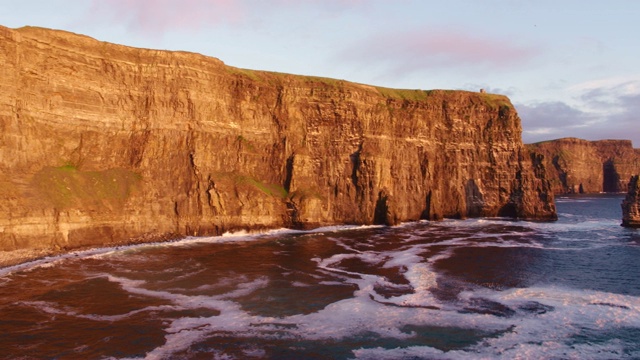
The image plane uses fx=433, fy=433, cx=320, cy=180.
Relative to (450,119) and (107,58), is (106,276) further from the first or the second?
(450,119)

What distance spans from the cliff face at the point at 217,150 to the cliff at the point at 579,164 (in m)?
123

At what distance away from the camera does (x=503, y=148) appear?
258 ft

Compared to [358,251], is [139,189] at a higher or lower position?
higher

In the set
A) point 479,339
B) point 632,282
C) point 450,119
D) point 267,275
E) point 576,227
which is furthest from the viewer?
point 450,119

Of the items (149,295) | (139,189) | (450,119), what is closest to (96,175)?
(139,189)

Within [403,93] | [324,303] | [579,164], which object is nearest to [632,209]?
[403,93]

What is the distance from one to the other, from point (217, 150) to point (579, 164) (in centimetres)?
18769

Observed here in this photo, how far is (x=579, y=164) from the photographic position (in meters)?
193

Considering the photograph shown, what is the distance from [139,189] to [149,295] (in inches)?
938

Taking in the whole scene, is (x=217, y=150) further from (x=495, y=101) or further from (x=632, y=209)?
(x=632, y=209)

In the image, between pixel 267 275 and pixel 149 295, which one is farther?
pixel 267 275

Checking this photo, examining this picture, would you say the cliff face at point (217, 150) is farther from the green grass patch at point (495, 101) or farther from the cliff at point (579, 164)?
the cliff at point (579, 164)

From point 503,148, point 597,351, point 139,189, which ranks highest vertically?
point 503,148

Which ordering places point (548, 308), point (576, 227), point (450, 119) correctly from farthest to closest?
point (450, 119)
point (576, 227)
point (548, 308)
